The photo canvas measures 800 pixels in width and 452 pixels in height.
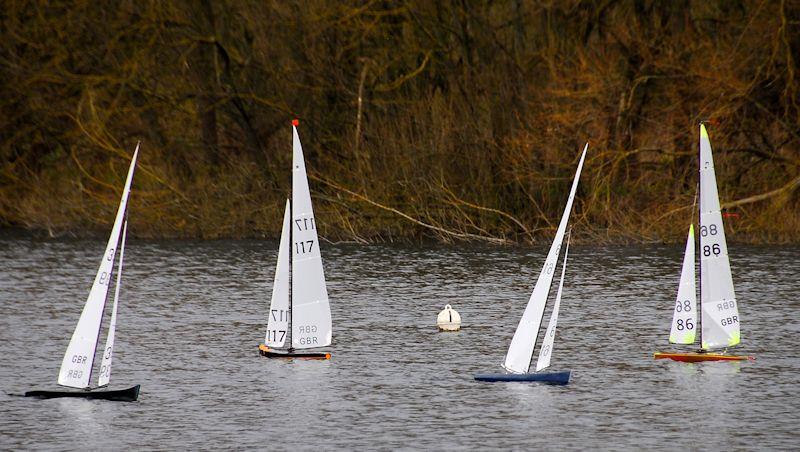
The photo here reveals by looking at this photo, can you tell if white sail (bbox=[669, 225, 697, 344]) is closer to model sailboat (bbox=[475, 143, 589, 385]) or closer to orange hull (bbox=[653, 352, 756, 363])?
orange hull (bbox=[653, 352, 756, 363])

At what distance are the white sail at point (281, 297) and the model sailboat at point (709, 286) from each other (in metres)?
5.65

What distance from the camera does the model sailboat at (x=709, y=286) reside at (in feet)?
62.5

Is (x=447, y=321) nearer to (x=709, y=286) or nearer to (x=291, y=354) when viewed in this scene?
(x=291, y=354)

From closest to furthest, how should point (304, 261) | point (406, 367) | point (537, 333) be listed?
point (537, 333)
point (304, 261)
point (406, 367)

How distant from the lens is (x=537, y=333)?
18.0m

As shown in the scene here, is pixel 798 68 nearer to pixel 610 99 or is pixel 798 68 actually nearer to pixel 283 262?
pixel 610 99

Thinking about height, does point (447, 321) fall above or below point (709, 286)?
below

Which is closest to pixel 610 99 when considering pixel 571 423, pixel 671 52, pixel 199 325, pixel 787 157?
pixel 671 52

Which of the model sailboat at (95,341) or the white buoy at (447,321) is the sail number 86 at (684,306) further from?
the model sailboat at (95,341)

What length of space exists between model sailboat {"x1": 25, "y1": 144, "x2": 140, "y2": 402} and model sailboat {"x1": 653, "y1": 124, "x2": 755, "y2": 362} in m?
7.75

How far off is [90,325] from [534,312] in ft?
18.4

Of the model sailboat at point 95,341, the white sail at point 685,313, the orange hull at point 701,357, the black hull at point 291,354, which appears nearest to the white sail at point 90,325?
the model sailboat at point 95,341

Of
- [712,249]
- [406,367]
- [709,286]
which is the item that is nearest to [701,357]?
[709,286]

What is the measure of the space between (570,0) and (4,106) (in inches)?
723
